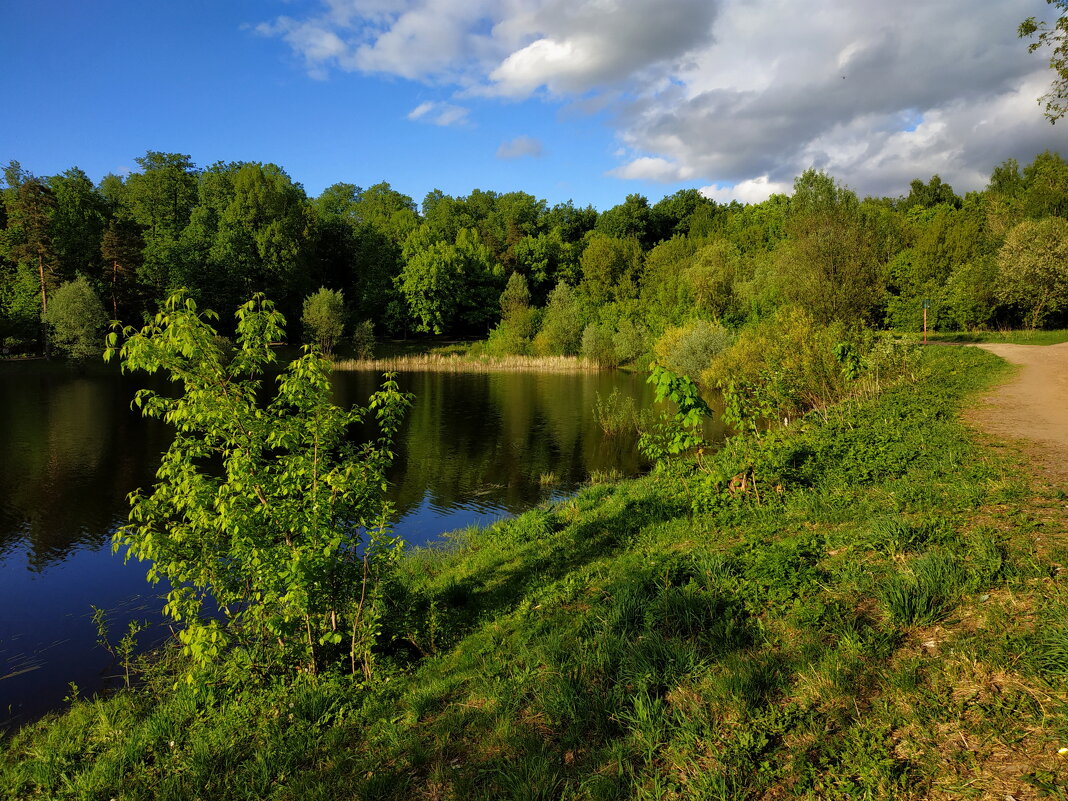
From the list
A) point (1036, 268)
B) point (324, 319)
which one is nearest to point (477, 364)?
point (324, 319)

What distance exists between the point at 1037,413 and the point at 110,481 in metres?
23.7

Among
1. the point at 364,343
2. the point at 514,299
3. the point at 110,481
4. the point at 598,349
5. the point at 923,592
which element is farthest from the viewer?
the point at 514,299

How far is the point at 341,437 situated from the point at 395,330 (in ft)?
210

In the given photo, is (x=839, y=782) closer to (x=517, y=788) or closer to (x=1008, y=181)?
(x=517, y=788)

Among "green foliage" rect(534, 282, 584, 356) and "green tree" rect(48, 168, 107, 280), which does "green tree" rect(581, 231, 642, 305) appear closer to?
"green foliage" rect(534, 282, 584, 356)

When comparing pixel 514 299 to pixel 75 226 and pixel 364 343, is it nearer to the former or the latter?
pixel 364 343

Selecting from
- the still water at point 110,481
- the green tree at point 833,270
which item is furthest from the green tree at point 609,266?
the green tree at point 833,270

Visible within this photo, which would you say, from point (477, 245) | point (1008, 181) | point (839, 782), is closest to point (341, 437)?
point (839, 782)

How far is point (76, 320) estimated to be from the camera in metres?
43.5

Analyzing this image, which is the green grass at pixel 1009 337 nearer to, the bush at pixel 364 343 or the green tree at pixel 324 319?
the bush at pixel 364 343

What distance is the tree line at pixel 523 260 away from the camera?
3991 cm

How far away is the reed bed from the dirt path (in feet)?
105

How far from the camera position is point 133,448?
70.1 ft

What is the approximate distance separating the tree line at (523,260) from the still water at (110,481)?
12.4m
